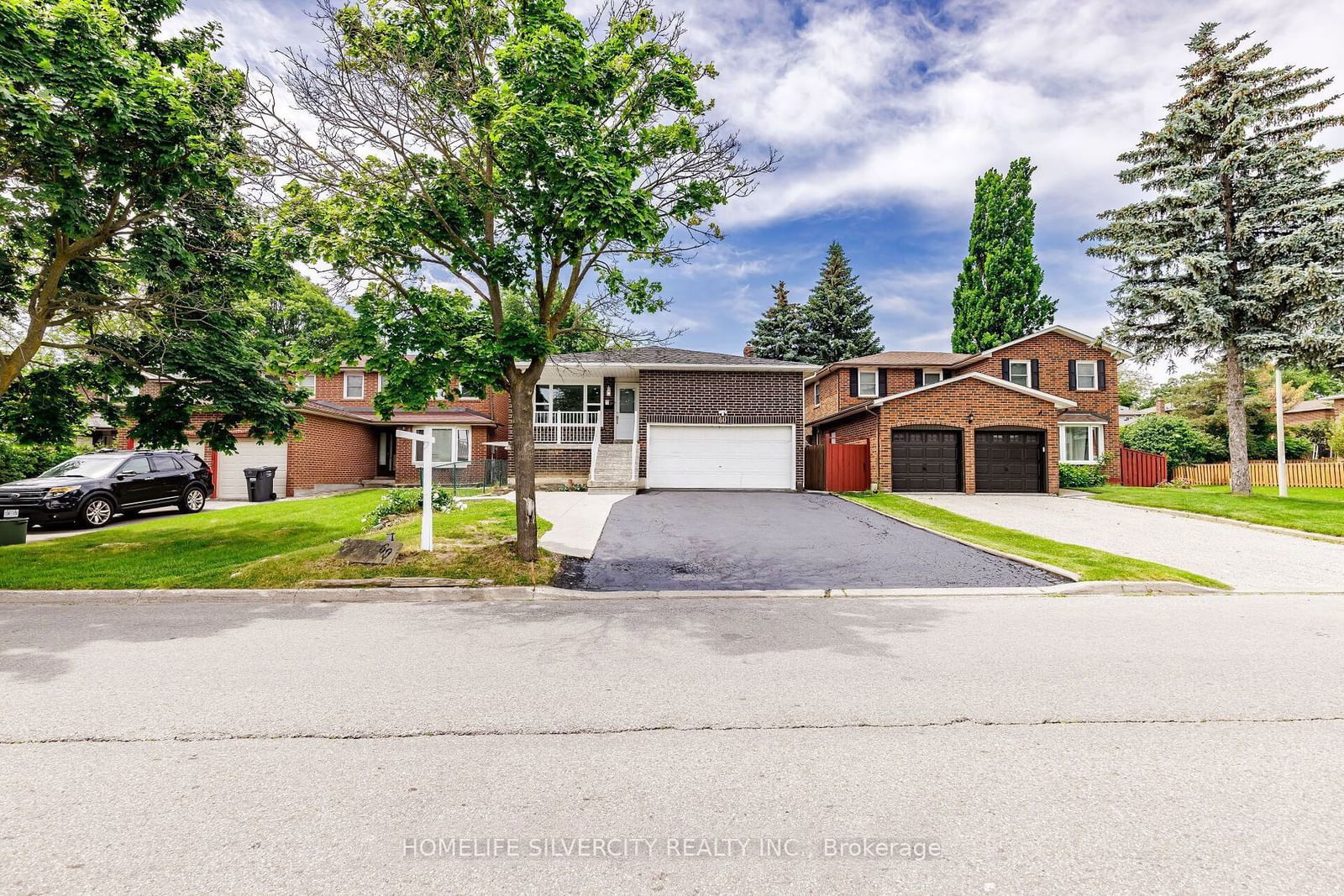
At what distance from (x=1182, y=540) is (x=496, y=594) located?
41.9ft

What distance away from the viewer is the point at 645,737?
11.3ft

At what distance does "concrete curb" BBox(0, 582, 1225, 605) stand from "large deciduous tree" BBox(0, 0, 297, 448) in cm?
376

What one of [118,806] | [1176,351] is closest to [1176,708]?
[118,806]

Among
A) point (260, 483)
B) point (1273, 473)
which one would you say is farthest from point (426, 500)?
point (1273, 473)

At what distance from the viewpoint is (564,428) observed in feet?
74.4

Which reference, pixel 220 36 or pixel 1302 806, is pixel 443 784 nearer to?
pixel 1302 806

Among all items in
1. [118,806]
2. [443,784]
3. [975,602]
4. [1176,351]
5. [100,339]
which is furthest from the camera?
[1176,351]

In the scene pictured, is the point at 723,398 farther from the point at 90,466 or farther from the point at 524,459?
the point at 90,466

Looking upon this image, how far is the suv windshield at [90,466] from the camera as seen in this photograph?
13234mm

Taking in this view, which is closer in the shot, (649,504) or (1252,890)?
(1252,890)

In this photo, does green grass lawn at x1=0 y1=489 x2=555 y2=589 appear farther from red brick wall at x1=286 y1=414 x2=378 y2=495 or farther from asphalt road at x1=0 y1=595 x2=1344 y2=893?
red brick wall at x1=286 y1=414 x2=378 y2=495

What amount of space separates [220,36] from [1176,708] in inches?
567

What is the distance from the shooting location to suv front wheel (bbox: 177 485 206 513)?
1526 centimetres

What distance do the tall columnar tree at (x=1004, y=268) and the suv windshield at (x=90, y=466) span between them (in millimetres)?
37615
